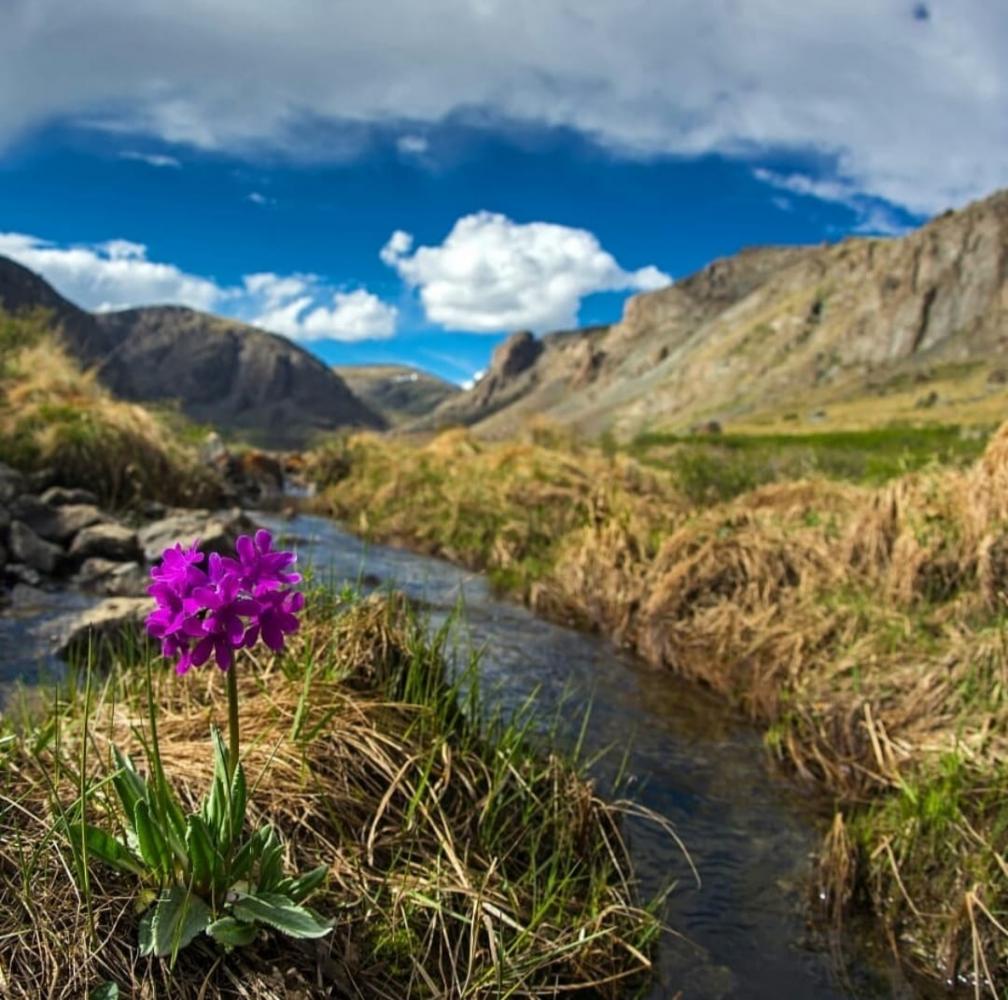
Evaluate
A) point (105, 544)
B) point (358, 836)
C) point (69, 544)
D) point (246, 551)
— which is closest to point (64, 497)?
point (69, 544)

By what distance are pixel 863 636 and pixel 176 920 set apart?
5.64 metres

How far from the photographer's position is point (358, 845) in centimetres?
303

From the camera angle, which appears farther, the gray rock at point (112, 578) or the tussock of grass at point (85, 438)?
the tussock of grass at point (85, 438)

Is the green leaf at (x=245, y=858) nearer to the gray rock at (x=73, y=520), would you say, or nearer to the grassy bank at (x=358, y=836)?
the grassy bank at (x=358, y=836)

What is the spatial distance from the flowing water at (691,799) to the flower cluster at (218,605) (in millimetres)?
2021

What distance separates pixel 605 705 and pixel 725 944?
122 inches

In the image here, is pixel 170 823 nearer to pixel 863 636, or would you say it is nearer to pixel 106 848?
pixel 106 848

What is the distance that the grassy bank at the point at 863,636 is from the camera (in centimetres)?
393

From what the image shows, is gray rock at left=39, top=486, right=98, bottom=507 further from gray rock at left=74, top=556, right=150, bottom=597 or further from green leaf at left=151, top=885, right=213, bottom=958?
green leaf at left=151, top=885, right=213, bottom=958

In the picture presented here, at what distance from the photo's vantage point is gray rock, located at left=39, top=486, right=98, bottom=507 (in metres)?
11.6

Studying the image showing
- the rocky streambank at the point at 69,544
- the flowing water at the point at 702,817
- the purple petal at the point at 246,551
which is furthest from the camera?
the rocky streambank at the point at 69,544

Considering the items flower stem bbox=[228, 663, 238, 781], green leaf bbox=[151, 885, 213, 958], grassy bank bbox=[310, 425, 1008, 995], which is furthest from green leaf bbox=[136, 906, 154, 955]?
grassy bank bbox=[310, 425, 1008, 995]

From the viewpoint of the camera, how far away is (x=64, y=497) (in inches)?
464

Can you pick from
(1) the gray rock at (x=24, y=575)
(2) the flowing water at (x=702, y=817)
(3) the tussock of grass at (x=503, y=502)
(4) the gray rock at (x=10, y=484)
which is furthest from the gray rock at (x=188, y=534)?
(2) the flowing water at (x=702, y=817)
